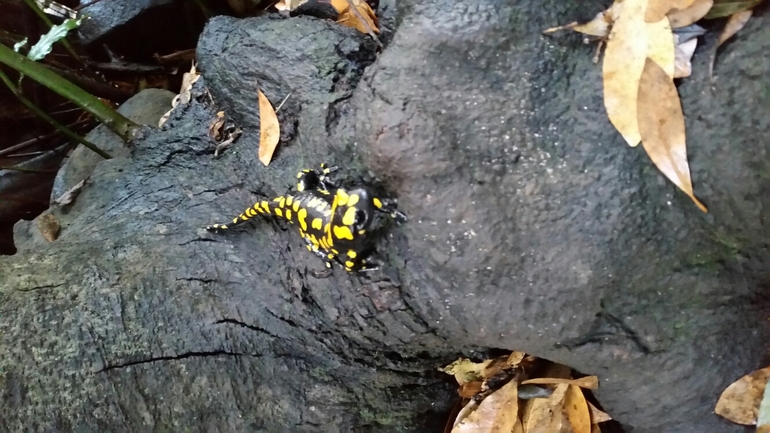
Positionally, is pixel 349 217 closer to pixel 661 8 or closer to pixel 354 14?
pixel 354 14

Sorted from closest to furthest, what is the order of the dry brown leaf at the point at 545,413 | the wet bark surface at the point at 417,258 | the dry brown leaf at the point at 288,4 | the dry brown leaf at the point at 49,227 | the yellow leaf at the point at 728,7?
the yellow leaf at the point at 728,7, the wet bark surface at the point at 417,258, the dry brown leaf at the point at 545,413, the dry brown leaf at the point at 49,227, the dry brown leaf at the point at 288,4

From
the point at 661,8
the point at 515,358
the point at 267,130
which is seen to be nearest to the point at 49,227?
the point at 267,130

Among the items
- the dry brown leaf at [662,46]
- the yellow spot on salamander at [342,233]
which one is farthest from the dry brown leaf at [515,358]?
the dry brown leaf at [662,46]

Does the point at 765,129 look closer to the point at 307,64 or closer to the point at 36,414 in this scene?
the point at 307,64

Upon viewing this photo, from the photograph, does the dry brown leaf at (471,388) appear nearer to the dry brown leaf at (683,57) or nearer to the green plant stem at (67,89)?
the dry brown leaf at (683,57)

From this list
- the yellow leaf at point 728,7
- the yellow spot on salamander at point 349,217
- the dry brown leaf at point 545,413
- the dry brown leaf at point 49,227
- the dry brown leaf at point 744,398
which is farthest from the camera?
the dry brown leaf at point 49,227

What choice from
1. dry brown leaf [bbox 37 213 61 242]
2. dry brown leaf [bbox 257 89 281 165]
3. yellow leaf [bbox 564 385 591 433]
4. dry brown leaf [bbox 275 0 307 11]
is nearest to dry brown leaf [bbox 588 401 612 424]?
yellow leaf [bbox 564 385 591 433]
